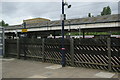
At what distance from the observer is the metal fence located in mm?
6965

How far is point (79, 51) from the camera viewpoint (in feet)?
26.8

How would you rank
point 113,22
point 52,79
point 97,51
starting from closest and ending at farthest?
point 52,79, point 97,51, point 113,22

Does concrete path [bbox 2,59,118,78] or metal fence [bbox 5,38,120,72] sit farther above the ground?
metal fence [bbox 5,38,120,72]

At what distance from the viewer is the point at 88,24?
23.0 metres

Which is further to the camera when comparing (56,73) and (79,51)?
(79,51)

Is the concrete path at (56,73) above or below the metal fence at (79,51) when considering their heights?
below

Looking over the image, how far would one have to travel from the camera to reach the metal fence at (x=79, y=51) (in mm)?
6965

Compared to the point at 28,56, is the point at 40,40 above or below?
above

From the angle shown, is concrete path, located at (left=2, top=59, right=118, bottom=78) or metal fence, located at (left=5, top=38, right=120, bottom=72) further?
metal fence, located at (left=5, top=38, right=120, bottom=72)

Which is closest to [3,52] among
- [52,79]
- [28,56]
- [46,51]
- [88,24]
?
[28,56]

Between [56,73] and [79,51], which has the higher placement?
[79,51]

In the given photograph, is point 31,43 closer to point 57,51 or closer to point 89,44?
point 57,51

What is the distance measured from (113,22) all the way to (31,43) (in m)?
14.1

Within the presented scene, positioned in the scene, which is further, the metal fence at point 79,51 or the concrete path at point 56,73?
the metal fence at point 79,51
